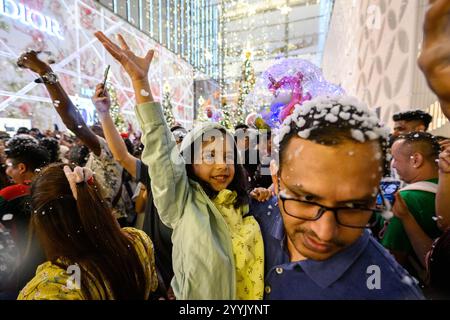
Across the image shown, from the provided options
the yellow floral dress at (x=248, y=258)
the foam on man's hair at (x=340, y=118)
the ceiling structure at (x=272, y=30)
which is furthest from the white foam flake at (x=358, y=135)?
the ceiling structure at (x=272, y=30)

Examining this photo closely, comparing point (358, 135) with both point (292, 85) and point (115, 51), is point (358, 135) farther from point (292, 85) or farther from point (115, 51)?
point (292, 85)

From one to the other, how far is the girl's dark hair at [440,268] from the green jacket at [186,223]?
1.75 ft

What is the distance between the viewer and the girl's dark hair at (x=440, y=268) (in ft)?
2.12

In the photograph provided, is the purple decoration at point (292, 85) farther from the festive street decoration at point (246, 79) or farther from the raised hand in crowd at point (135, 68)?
the festive street decoration at point (246, 79)

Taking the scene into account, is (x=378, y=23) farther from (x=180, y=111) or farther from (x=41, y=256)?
(x=180, y=111)

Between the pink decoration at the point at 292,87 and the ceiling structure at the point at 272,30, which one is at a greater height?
the ceiling structure at the point at 272,30

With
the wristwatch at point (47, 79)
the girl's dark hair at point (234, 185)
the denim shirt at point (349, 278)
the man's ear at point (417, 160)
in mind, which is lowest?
the denim shirt at point (349, 278)

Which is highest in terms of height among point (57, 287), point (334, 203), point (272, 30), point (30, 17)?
point (272, 30)

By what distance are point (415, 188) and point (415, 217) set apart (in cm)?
11

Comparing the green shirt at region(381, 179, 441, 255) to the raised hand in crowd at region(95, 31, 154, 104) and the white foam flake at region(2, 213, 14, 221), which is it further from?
the white foam flake at region(2, 213, 14, 221)

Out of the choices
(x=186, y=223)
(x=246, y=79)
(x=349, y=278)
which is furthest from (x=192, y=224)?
(x=246, y=79)

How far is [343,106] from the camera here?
1.76 feet

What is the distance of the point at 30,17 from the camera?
5.24 m
